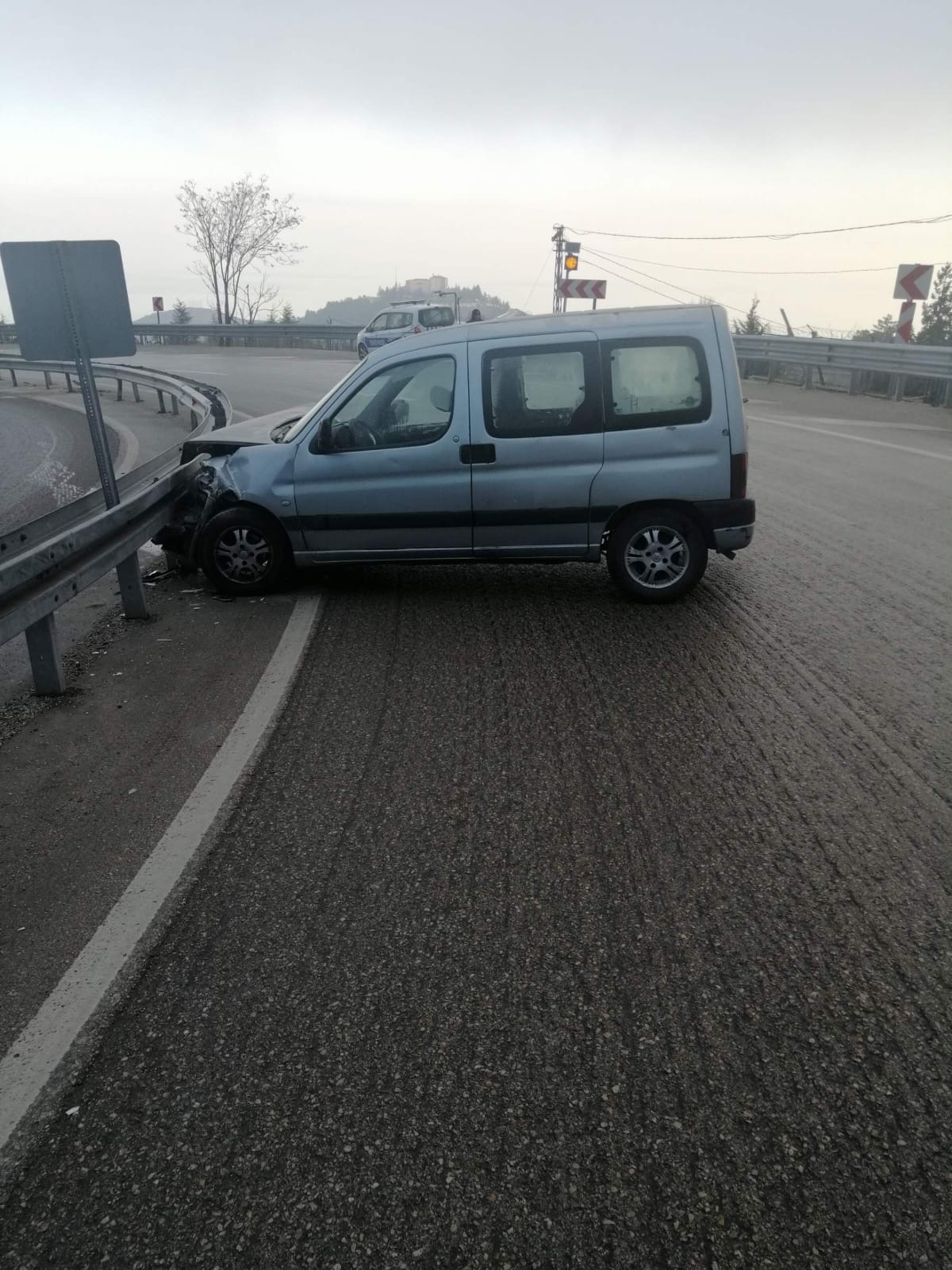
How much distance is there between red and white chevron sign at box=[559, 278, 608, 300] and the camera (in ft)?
95.2

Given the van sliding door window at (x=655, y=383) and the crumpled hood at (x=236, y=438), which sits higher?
the van sliding door window at (x=655, y=383)

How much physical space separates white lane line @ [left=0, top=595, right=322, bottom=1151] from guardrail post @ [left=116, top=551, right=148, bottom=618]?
1979mm

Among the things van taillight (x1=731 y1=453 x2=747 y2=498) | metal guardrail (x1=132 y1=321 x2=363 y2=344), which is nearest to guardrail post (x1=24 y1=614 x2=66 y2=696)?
van taillight (x1=731 y1=453 x2=747 y2=498)

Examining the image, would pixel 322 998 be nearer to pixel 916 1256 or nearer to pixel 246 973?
pixel 246 973

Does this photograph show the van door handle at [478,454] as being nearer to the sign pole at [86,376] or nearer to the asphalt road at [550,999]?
the asphalt road at [550,999]

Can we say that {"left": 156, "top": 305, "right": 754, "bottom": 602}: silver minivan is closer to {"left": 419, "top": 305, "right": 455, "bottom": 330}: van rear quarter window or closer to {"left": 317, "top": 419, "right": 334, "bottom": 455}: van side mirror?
{"left": 317, "top": 419, "right": 334, "bottom": 455}: van side mirror

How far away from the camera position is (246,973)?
2910 millimetres

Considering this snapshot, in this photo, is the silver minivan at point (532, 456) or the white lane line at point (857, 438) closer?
the silver minivan at point (532, 456)

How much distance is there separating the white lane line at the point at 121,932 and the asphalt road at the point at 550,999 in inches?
4.8

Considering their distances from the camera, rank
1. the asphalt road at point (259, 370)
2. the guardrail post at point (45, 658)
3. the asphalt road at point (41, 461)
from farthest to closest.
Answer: the asphalt road at point (259, 370) → the asphalt road at point (41, 461) → the guardrail post at point (45, 658)

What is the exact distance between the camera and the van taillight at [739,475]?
20.9 ft

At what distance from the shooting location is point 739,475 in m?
6.41

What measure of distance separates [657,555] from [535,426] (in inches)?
48.5

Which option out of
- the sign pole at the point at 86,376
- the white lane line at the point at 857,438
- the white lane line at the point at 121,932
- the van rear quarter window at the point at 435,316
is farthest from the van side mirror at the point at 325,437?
the van rear quarter window at the point at 435,316
